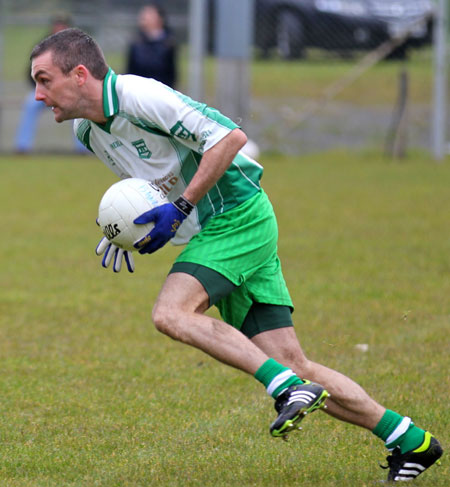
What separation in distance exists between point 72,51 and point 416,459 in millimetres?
2190

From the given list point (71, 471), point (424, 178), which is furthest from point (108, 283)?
point (424, 178)

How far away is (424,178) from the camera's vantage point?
601 inches

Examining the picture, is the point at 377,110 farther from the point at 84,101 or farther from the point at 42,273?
the point at 84,101

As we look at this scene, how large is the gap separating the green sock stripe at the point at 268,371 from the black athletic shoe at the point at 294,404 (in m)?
0.09

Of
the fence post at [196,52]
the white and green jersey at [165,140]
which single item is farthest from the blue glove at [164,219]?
the fence post at [196,52]

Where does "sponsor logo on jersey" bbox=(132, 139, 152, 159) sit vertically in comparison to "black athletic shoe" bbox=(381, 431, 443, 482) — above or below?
above

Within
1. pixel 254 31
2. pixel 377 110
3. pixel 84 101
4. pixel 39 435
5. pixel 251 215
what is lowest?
pixel 377 110

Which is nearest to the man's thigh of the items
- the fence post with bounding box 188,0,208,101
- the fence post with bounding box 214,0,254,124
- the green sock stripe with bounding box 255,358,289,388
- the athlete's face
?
the green sock stripe with bounding box 255,358,289,388

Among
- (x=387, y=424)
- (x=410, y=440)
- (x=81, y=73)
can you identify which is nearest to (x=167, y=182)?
(x=81, y=73)

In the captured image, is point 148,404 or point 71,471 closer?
point 71,471

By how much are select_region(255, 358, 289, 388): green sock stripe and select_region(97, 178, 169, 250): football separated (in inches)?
29.9

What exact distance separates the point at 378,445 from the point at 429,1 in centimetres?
1563

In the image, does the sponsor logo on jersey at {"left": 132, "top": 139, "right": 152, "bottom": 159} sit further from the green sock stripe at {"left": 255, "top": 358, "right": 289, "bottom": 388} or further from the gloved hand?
the green sock stripe at {"left": 255, "top": 358, "right": 289, "bottom": 388}

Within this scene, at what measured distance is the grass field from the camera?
459cm
